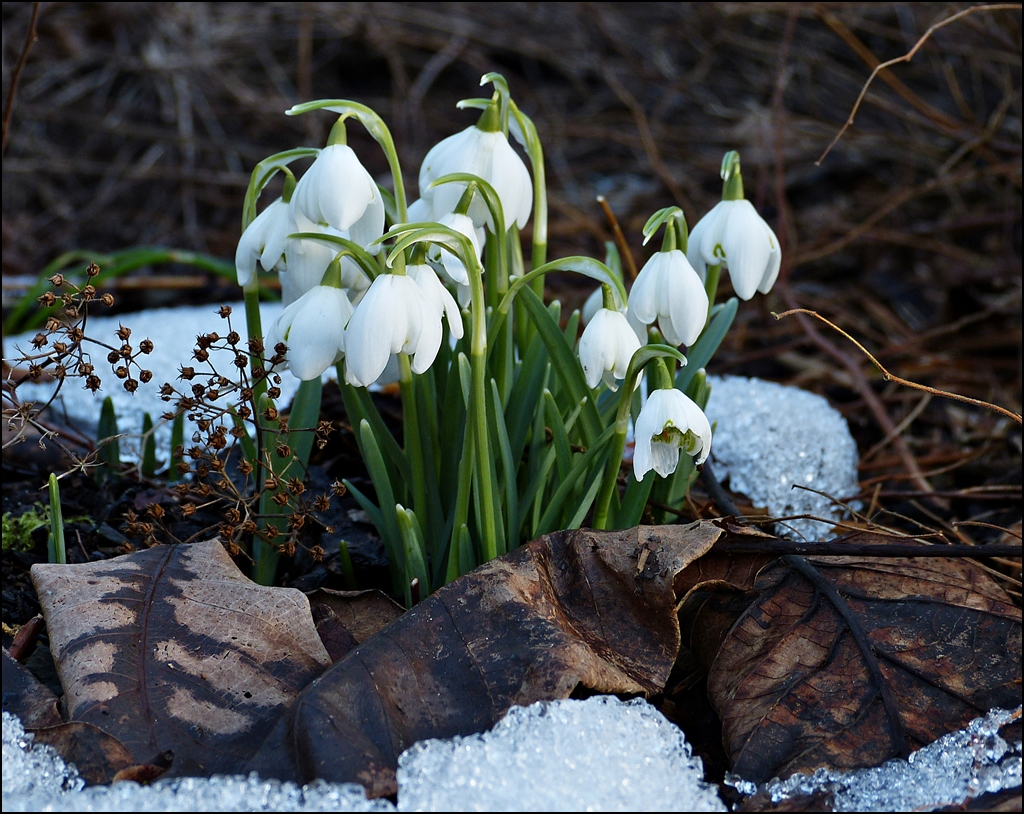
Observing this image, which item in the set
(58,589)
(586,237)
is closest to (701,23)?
(586,237)

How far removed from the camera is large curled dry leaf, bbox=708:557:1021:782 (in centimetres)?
85

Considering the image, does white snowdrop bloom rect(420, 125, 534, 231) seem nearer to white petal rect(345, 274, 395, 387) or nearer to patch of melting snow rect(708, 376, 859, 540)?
white petal rect(345, 274, 395, 387)

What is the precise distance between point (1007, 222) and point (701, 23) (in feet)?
4.46

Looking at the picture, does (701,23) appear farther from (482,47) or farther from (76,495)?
(76,495)

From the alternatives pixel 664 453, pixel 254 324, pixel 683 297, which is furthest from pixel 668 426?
pixel 254 324

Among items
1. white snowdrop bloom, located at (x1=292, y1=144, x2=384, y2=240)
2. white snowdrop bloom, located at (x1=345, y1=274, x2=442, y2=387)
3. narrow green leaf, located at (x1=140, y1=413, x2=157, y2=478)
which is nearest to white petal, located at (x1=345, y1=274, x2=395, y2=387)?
white snowdrop bloom, located at (x1=345, y1=274, x2=442, y2=387)

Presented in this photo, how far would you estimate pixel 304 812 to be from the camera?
2.34 ft

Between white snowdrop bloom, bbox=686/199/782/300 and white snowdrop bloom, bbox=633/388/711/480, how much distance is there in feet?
0.74

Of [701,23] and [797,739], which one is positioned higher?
[701,23]

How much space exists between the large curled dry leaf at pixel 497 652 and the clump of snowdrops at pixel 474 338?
0.07m

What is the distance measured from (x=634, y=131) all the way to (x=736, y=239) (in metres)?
2.69

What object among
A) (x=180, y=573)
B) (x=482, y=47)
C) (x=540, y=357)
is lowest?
(x=180, y=573)

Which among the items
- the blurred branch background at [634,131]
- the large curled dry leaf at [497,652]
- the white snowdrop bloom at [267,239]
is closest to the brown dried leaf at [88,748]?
the large curled dry leaf at [497,652]

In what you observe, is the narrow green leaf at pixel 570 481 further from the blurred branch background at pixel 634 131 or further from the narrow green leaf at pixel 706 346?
the blurred branch background at pixel 634 131
